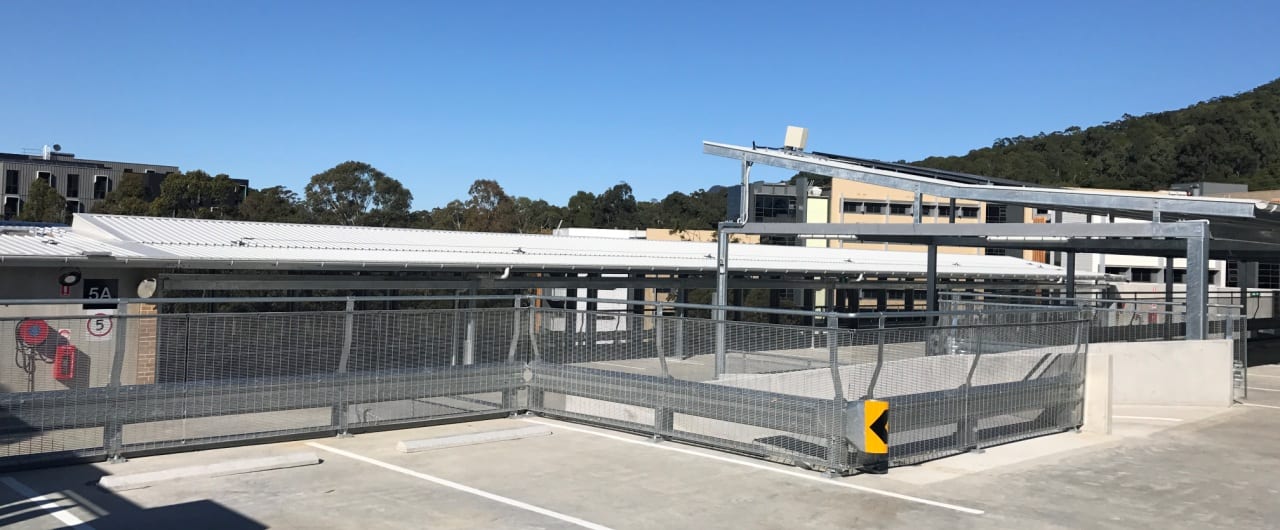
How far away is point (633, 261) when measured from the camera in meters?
27.5

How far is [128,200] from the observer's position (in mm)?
78125

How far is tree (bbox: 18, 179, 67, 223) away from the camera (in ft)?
260

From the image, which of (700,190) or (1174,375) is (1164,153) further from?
(1174,375)

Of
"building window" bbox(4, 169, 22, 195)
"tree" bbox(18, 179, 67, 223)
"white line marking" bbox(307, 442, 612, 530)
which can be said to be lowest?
"white line marking" bbox(307, 442, 612, 530)

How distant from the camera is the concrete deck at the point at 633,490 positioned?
8.33 metres

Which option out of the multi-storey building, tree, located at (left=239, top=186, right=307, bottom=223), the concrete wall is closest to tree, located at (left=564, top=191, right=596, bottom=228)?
tree, located at (left=239, top=186, right=307, bottom=223)

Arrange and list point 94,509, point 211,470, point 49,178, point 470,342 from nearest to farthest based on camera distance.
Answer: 1. point 94,509
2. point 211,470
3. point 470,342
4. point 49,178

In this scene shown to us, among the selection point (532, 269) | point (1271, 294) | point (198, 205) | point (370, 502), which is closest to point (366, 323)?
point (370, 502)

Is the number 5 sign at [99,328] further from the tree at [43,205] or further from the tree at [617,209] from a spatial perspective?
the tree at [617,209]

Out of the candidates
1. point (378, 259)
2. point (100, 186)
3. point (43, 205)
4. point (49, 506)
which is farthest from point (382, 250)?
point (100, 186)

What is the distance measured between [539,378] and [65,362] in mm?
5744

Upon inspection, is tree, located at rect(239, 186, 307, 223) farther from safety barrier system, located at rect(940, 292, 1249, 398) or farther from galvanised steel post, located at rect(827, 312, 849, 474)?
galvanised steel post, located at rect(827, 312, 849, 474)

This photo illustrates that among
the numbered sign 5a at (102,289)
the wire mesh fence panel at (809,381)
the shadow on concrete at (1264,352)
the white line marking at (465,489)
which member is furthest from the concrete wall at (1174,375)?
the numbered sign 5a at (102,289)

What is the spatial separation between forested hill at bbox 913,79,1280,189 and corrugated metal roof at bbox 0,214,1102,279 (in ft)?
235
